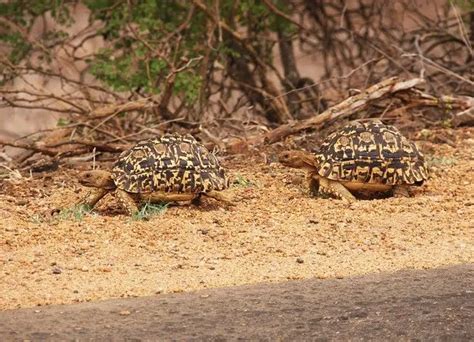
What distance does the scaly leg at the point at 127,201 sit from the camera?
805cm

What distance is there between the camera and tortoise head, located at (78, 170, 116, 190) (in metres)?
8.20

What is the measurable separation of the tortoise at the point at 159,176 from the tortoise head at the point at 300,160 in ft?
2.43

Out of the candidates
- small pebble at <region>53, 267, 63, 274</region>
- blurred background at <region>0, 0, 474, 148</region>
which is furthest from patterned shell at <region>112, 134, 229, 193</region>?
blurred background at <region>0, 0, 474, 148</region>

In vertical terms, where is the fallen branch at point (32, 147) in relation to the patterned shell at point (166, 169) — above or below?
above

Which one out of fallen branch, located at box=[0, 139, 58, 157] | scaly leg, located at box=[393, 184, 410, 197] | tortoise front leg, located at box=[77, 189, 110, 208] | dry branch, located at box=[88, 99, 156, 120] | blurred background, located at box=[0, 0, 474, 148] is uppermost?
blurred background, located at box=[0, 0, 474, 148]

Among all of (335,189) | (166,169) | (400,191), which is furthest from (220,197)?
(400,191)

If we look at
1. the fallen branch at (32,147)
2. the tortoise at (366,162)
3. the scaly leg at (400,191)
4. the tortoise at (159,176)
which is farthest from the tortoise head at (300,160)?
the fallen branch at (32,147)

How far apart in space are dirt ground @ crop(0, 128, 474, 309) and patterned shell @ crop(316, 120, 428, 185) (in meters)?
0.22

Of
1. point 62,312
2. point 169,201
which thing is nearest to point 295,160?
point 169,201

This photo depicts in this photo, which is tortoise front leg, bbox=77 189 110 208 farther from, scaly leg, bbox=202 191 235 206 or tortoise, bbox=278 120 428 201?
tortoise, bbox=278 120 428 201

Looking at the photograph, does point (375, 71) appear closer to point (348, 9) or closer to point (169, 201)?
point (348, 9)

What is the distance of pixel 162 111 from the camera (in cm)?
1178

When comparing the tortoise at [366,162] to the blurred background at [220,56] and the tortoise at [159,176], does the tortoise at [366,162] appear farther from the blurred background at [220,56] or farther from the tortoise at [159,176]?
the blurred background at [220,56]

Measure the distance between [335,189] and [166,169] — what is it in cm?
135
